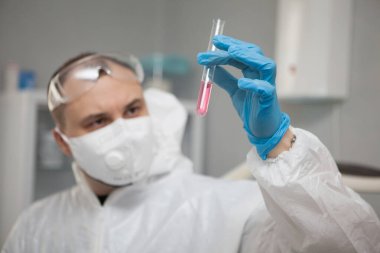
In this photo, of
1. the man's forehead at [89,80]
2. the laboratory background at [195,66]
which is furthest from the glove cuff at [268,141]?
the man's forehead at [89,80]

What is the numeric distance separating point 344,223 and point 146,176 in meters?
0.64

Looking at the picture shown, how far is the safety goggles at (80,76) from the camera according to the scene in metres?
1.17

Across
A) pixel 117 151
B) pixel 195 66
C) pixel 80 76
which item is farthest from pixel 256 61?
pixel 195 66

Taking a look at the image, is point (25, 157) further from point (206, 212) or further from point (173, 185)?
point (206, 212)

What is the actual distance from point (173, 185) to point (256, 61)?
2.08 ft

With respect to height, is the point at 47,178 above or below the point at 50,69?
below

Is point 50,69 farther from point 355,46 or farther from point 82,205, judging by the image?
point 355,46

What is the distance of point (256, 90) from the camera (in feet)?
2.19

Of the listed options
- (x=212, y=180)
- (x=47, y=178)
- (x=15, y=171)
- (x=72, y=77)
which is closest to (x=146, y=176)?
(x=212, y=180)

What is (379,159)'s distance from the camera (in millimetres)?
1046

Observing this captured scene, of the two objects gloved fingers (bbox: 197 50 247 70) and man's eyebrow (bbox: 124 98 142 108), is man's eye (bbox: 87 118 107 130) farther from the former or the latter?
gloved fingers (bbox: 197 50 247 70)

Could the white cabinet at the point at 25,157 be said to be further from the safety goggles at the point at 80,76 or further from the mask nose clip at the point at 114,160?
the mask nose clip at the point at 114,160

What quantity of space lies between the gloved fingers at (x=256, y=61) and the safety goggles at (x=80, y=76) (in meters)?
0.58

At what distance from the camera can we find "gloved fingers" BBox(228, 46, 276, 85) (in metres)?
0.70
